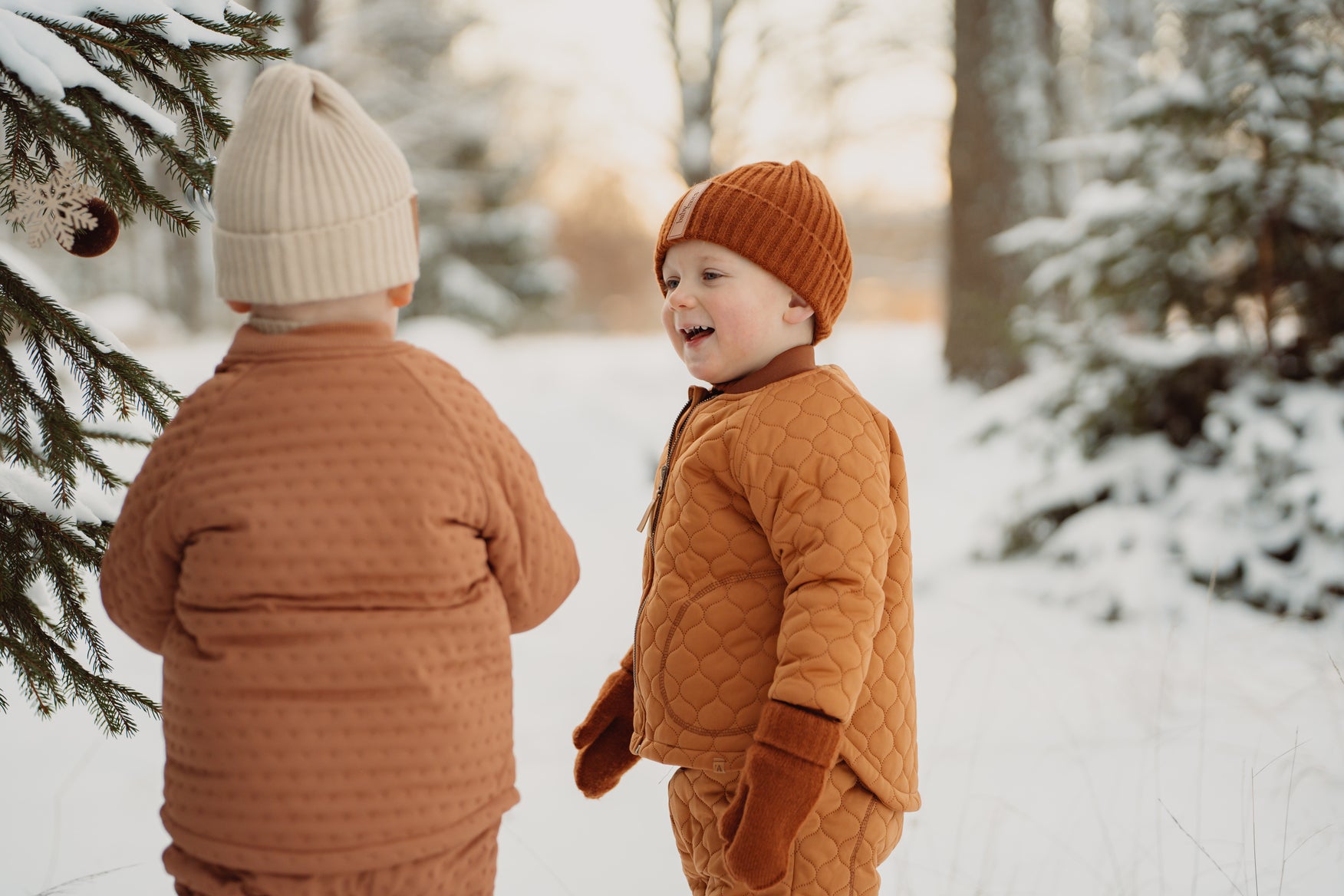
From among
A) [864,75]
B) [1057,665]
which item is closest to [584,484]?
[1057,665]

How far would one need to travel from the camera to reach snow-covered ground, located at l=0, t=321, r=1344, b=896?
2.56 m

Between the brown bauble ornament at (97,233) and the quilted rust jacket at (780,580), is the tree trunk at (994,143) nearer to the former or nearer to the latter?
the quilted rust jacket at (780,580)

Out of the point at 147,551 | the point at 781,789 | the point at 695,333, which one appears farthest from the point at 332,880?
the point at 695,333

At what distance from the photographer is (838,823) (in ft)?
5.32

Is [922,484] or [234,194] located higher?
[234,194]

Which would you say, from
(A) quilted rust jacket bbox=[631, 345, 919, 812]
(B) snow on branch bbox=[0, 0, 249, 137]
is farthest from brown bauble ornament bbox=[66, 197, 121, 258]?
(A) quilted rust jacket bbox=[631, 345, 919, 812]

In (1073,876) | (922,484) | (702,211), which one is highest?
(702,211)

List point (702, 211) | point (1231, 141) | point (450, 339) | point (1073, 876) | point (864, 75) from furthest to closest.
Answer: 1. point (864, 75)
2. point (450, 339)
3. point (1231, 141)
4. point (1073, 876)
5. point (702, 211)

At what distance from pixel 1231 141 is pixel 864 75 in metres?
9.97

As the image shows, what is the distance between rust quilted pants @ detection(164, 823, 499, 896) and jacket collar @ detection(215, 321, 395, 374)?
0.66 metres

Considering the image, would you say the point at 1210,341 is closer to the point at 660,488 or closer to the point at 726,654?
the point at 660,488

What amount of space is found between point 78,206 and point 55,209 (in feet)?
0.12

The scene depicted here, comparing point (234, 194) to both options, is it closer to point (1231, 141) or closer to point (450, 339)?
point (1231, 141)

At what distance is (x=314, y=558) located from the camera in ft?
4.22
